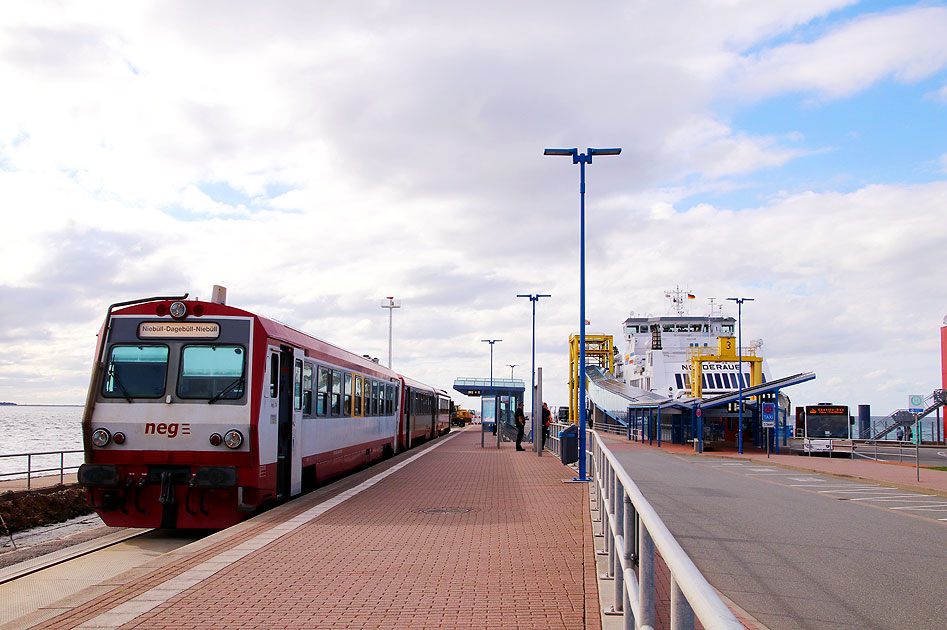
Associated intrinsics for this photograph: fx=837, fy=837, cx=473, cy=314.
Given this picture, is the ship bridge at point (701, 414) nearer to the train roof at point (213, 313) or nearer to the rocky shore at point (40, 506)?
the rocky shore at point (40, 506)

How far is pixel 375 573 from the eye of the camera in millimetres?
7367

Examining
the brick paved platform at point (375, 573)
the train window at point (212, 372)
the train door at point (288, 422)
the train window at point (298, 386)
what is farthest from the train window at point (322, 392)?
the train window at point (212, 372)

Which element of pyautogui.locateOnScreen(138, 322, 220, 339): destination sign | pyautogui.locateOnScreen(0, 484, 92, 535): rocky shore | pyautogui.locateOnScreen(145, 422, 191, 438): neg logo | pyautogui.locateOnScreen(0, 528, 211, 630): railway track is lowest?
pyautogui.locateOnScreen(0, 484, 92, 535): rocky shore

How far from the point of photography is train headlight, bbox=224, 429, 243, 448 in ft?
36.1

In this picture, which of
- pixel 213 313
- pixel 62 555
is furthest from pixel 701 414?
pixel 62 555

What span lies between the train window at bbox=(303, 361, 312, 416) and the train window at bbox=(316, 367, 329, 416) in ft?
1.80

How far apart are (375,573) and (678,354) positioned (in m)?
51.6

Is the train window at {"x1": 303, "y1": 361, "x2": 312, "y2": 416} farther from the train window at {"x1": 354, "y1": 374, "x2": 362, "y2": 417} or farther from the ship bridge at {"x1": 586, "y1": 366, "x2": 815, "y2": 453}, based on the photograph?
the ship bridge at {"x1": 586, "y1": 366, "x2": 815, "y2": 453}

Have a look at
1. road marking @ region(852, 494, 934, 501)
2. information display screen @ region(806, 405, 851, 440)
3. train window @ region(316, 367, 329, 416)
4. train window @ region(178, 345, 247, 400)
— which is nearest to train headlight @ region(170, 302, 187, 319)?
train window @ region(178, 345, 247, 400)

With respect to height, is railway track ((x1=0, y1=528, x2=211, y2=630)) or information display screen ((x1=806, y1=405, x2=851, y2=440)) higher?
information display screen ((x1=806, y1=405, x2=851, y2=440))

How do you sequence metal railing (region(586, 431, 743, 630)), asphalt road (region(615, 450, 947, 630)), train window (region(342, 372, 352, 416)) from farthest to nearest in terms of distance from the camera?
train window (region(342, 372, 352, 416)) → asphalt road (region(615, 450, 947, 630)) → metal railing (region(586, 431, 743, 630))

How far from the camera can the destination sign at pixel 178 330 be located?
1161 centimetres

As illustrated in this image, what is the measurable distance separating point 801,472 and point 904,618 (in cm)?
1919

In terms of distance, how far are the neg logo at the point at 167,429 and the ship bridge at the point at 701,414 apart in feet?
90.7
